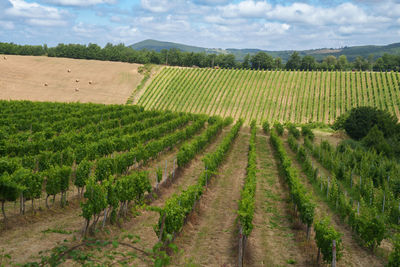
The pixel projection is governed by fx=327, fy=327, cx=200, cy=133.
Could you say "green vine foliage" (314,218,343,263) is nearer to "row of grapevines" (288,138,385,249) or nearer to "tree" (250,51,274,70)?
"row of grapevines" (288,138,385,249)

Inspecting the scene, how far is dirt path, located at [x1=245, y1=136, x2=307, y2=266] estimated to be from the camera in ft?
42.5

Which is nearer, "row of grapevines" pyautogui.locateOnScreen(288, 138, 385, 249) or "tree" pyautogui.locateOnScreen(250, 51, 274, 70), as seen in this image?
"row of grapevines" pyautogui.locateOnScreen(288, 138, 385, 249)

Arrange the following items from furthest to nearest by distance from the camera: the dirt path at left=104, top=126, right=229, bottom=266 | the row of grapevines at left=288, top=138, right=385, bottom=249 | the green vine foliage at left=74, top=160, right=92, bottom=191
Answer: the green vine foliage at left=74, top=160, right=92, bottom=191 → the dirt path at left=104, top=126, right=229, bottom=266 → the row of grapevines at left=288, top=138, right=385, bottom=249

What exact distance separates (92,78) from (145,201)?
69.0m

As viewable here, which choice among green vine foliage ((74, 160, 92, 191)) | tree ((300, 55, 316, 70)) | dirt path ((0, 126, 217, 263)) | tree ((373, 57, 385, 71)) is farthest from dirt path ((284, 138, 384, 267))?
tree ((373, 57, 385, 71))

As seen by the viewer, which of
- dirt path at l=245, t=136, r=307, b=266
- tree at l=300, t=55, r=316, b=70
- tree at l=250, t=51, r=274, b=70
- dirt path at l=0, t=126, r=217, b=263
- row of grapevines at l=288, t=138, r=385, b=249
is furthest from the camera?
tree at l=250, t=51, r=274, b=70

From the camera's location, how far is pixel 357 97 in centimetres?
6681

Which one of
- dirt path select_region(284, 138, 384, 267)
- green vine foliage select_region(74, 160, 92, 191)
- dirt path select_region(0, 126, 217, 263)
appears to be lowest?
dirt path select_region(284, 138, 384, 267)

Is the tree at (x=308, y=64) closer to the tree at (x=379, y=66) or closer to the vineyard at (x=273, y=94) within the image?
the tree at (x=379, y=66)

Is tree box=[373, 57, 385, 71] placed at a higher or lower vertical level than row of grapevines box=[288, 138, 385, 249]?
higher

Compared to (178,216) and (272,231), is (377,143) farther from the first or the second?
(178,216)

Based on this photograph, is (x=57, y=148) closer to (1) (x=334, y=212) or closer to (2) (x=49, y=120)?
(2) (x=49, y=120)

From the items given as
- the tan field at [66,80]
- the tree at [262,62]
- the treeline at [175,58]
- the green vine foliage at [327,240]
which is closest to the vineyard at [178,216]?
the green vine foliage at [327,240]

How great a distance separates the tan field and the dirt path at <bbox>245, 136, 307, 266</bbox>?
5201 cm
